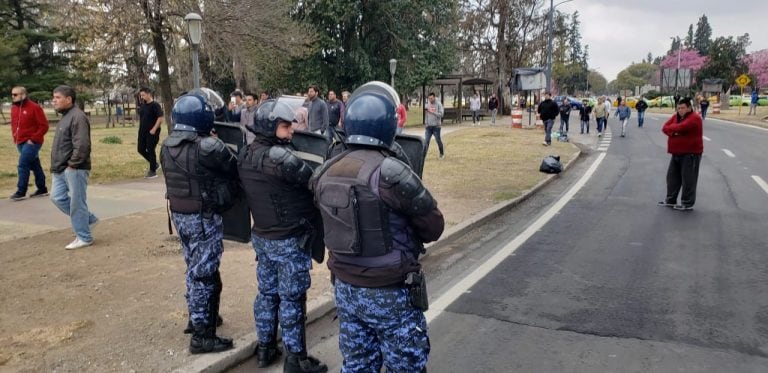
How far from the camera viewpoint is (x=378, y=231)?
2576mm

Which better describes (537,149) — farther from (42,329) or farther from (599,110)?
(42,329)

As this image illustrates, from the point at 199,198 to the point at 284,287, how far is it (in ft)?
2.81

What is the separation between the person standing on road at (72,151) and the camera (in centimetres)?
632

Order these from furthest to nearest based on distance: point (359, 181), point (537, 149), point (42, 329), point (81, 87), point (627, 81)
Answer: point (627, 81)
point (81, 87)
point (537, 149)
point (42, 329)
point (359, 181)

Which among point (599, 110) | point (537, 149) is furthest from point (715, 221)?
point (599, 110)

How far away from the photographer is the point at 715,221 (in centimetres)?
822

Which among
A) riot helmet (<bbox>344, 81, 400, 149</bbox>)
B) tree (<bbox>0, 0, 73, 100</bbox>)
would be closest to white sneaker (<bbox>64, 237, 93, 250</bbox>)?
riot helmet (<bbox>344, 81, 400, 149</bbox>)

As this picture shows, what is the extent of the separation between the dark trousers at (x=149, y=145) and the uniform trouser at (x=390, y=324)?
33.1 ft

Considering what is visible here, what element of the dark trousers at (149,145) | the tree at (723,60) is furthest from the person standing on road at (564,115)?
the tree at (723,60)

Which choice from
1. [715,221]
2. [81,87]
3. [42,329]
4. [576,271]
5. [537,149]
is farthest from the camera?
[81,87]

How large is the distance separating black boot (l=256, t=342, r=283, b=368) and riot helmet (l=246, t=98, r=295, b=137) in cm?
148

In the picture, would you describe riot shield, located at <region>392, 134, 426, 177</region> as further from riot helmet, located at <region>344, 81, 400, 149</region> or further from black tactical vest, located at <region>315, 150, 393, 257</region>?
black tactical vest, located at <region>315, 150, 393, 257</region>

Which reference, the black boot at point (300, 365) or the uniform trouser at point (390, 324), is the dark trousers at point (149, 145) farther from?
the uniform trouser at point (390, 324)

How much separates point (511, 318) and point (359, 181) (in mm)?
2705
